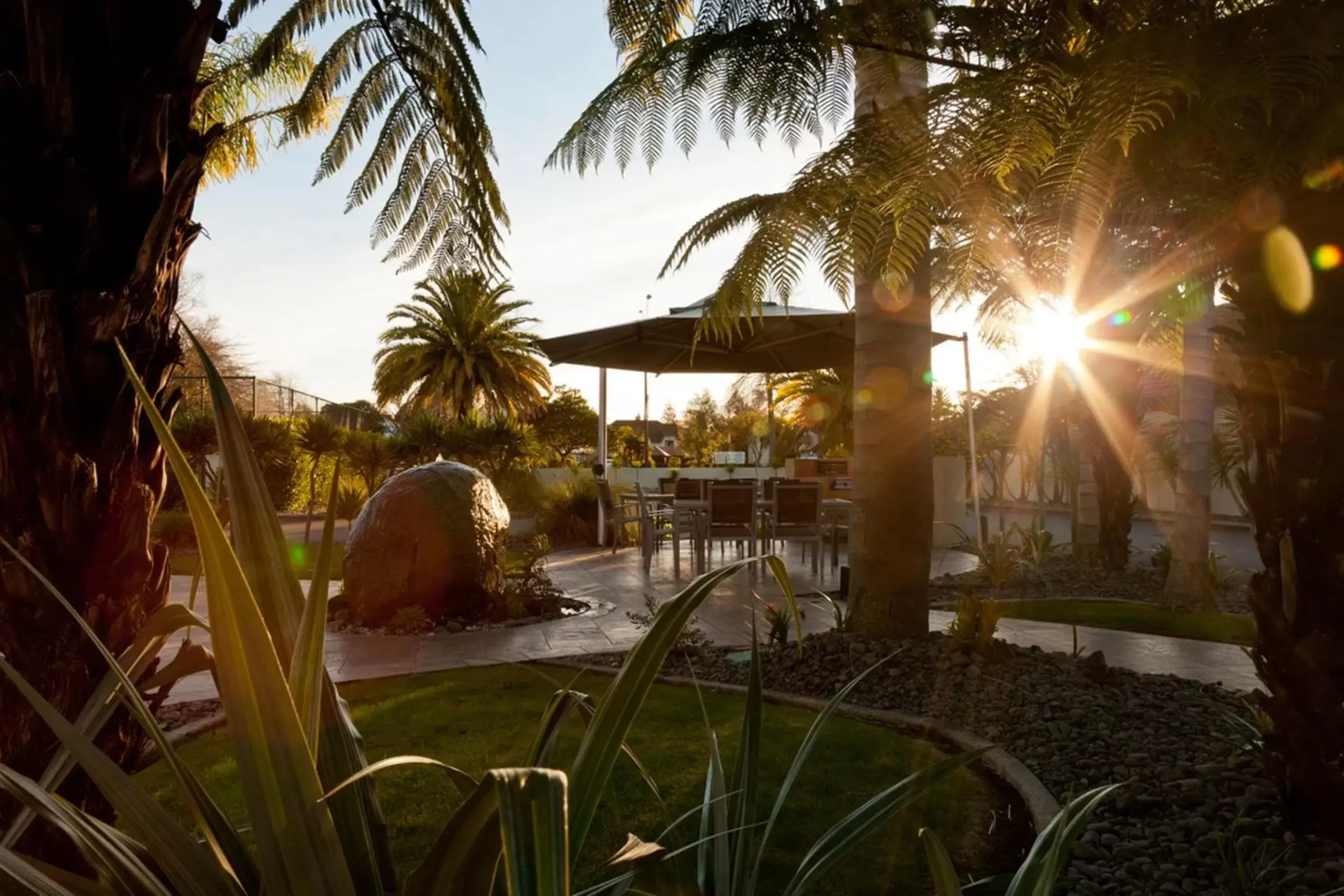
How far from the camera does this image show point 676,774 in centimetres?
296

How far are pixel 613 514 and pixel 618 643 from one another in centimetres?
484

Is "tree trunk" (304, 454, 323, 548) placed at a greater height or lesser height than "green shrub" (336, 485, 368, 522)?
Answer: greater

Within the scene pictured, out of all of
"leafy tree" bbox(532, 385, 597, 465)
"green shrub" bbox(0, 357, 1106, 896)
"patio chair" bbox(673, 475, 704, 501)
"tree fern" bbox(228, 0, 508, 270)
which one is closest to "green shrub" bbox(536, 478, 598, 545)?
"patio chair" bbox(673, 475, 704, 501)

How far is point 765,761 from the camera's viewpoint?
10.3 feet

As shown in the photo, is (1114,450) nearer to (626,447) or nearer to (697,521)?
(697,521)

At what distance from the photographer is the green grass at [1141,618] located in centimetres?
568

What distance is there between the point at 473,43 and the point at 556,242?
0.79 metres

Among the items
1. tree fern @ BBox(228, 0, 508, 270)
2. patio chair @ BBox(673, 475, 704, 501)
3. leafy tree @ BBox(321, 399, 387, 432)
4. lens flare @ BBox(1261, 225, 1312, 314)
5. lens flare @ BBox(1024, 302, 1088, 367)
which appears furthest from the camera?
leafy tree @ BBox(321, 399, 387, 432)

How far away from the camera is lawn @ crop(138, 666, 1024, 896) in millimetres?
2371

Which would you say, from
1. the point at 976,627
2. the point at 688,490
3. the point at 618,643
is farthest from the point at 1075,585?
the point at 618,643

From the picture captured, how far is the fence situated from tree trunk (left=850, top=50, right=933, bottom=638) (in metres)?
14.1

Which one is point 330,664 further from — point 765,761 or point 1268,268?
point 1268,268

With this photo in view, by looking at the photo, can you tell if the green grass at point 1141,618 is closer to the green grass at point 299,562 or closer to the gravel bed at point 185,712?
the gravel bed at point 185,712

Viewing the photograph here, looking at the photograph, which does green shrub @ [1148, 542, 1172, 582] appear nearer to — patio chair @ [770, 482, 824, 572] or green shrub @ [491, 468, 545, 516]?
patio chair @ [770, 482, 824, 572]
